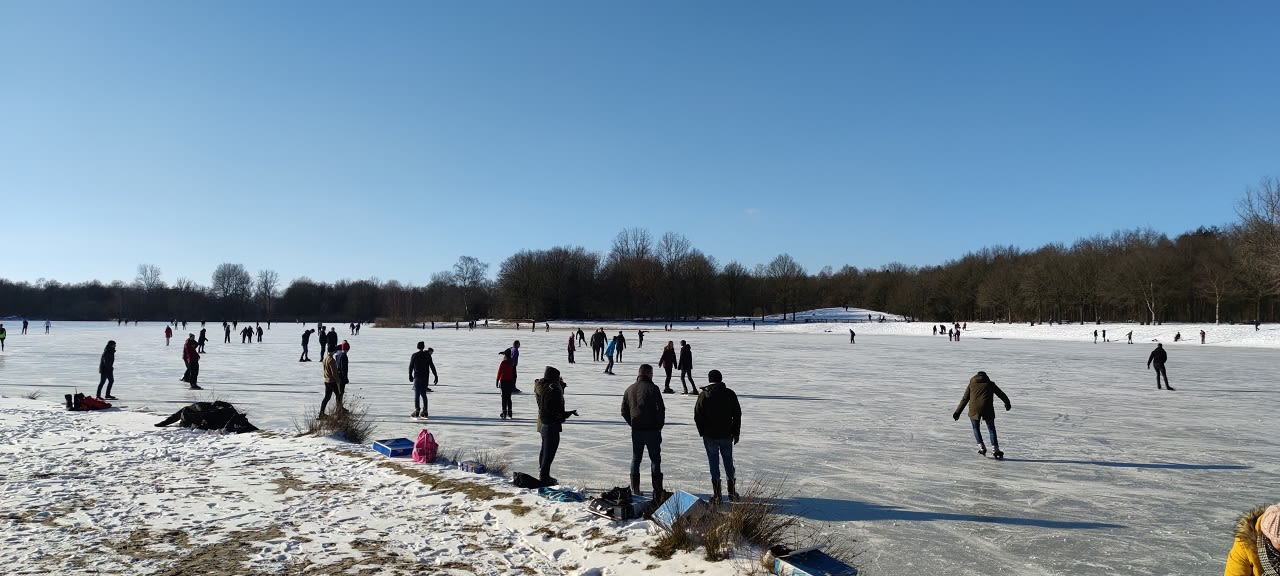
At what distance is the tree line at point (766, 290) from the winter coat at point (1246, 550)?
6083 cm

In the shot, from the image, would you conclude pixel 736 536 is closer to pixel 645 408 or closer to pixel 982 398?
pixel 645 408

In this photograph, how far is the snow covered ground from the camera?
5.76m

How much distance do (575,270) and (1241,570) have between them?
9787cm

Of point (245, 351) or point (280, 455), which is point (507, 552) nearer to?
point (280, 455)

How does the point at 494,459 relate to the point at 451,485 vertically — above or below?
below

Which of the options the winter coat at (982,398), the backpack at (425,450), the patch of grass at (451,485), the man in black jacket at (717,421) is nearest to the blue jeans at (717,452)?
the man in black jacket at (717,421)

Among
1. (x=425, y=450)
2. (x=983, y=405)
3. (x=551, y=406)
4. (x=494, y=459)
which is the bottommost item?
(x=494, y=459)

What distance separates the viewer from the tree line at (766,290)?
69.7 meters

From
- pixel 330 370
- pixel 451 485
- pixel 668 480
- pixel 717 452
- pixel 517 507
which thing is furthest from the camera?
pixel 330 370

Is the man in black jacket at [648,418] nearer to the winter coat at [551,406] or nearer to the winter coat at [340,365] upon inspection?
the winter coat at [551,406]

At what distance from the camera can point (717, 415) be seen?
6934 mm

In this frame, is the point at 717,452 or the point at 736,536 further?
the point at 717,452

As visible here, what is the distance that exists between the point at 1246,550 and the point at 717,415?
167 inches

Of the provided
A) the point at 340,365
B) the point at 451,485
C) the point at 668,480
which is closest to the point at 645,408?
the point at 668,480
